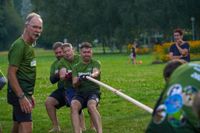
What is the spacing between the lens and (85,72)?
9180 mm

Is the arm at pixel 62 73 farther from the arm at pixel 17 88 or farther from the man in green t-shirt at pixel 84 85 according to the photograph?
the arm at pixel 17 88

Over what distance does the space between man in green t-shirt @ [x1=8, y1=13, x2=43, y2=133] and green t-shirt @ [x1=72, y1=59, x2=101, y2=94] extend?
7.56ft

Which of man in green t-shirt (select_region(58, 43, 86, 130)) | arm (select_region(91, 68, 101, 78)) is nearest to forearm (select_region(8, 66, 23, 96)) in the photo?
arm (select_region(91, 68, 101, 78))

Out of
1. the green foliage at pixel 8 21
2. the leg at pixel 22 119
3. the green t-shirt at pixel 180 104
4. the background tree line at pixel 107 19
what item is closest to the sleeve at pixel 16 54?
the leg at pixel 22 119

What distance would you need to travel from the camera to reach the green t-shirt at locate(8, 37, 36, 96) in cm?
660

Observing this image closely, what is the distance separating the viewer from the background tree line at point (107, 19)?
6506 centimetres

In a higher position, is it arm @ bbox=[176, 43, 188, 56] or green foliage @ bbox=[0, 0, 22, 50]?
green foliage @ bbox=[0, 0, 22, 50]

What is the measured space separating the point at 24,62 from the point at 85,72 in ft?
8.40

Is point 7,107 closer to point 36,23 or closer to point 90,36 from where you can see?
point 36,23

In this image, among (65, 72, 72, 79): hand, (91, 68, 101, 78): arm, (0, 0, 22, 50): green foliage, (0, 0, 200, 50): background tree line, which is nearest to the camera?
(91, 68, 101, 78): arm

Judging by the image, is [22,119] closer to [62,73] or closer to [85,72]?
[85,72]

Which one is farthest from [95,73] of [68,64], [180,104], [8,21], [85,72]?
[8,21]

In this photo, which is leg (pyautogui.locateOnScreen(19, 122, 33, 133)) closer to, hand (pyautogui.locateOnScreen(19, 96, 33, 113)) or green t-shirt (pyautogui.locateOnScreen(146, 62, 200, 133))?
hand (pyautogui.locateOnScreen(19, 96, 33, 113))

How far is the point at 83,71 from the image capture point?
9195 millimetres
